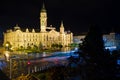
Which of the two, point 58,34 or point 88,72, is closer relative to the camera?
point 88,72

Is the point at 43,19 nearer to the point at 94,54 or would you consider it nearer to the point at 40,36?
the point at 40,36

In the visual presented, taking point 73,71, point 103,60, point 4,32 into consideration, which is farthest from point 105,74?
point 4,32

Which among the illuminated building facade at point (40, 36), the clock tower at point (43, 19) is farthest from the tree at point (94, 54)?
the clock tower at point (43, 19)

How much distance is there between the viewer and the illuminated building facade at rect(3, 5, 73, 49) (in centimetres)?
8706

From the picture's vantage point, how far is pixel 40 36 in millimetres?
91250

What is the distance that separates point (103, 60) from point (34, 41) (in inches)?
2999

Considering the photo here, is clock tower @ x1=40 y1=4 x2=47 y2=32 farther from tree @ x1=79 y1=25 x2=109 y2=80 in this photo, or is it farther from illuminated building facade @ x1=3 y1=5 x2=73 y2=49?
tree @ x1=79 y1=25 x2=109 y2=80

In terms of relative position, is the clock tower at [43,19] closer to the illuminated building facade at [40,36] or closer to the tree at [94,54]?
the illuminated building facade at [40,36]

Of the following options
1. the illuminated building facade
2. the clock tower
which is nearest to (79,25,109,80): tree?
the illuminated building facade

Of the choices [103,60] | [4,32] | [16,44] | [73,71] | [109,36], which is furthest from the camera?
[109,36]

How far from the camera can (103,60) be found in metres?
14.5

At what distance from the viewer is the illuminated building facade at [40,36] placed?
3428 inches

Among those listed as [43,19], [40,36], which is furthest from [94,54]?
[43,19]

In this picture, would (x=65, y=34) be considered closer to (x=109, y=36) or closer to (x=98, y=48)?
(x=109, y=36)
